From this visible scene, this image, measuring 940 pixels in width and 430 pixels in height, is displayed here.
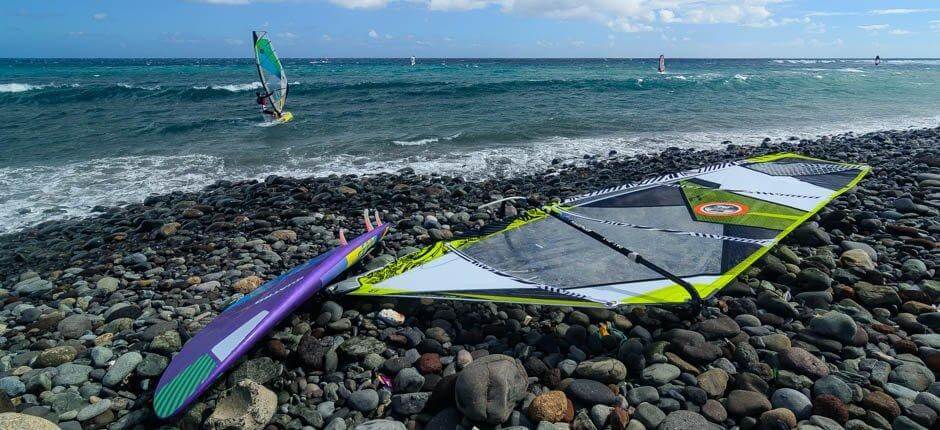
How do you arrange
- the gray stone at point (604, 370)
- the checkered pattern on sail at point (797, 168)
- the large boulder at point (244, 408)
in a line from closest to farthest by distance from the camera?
the large boulder at point (244, 408) < the gray stone at point (604, 370) < the checkered pattern on sail at point (797, 168)

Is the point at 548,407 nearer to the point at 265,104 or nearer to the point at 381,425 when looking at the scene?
the point at 381,425

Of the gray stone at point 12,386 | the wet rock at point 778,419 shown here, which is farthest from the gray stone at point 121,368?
the wet rock at point 778,419

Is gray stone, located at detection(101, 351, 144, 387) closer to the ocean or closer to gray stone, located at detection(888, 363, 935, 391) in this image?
gray stone, located at detection(888, 363, 935, 391)

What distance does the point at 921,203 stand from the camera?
602cm

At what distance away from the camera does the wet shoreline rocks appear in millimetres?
2760

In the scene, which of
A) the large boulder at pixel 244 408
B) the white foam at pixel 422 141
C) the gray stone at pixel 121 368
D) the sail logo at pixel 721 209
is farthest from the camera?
the white foam at pixel 422 141

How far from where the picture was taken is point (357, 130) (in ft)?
47.7

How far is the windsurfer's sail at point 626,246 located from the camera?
365cm

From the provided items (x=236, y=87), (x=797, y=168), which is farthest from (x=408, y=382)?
(x=236, y=87)

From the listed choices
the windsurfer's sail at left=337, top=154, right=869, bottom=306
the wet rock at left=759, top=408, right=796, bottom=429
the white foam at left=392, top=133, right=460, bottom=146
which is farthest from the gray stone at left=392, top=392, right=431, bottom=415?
the white foam at left=392, top=133, right=460, bottom=146

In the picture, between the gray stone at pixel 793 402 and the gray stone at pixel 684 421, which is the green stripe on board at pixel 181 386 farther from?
the gray stone at pixel 793 402

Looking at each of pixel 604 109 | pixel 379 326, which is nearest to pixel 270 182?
pixel 379 326

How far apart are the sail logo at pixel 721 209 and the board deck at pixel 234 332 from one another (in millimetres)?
3711

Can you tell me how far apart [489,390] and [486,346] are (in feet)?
2.40
